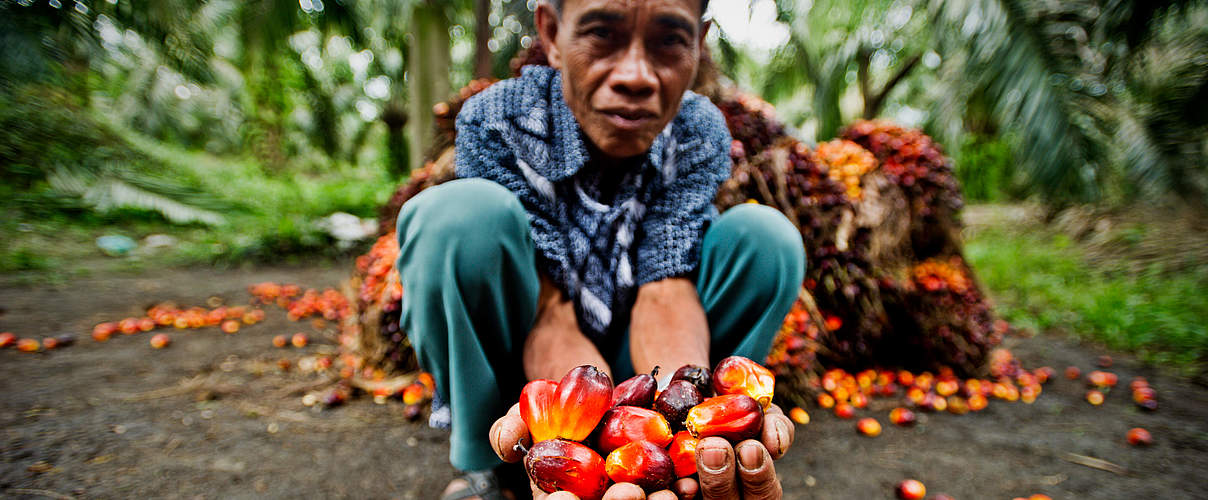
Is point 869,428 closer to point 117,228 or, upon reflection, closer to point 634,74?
point 634,74

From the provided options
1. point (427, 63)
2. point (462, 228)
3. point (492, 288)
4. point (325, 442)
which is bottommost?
point (325, 442)

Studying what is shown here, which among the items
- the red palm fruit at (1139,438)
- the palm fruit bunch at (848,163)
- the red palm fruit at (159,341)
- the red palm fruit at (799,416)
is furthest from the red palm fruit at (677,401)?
the red palm fruit at (159,341)

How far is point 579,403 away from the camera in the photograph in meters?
0.86

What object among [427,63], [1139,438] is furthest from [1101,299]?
[427,63]

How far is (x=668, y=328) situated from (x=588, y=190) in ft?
1.24

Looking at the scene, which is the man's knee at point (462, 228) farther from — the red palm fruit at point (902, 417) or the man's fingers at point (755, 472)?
the red palm fruit at point (902, 417)

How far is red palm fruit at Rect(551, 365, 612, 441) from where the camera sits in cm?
86

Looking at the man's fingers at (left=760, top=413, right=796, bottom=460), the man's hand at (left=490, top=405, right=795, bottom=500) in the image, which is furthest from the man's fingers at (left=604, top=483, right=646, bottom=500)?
the man's fingers at (left=760, top=413, right=796, bottom=460)

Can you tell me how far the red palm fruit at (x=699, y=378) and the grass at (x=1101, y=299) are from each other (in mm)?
2989

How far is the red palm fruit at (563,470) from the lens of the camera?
2.59 feet

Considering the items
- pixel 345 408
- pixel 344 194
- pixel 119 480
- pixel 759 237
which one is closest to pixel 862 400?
pixel 759 237

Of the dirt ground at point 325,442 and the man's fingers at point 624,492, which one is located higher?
the man's fingers at point 624,492

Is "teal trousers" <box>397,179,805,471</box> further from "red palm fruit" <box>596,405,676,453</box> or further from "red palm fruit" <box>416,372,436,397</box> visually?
"red palm fruit" <box>416,372,436,397</box>

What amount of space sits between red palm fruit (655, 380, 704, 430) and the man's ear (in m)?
0.77
